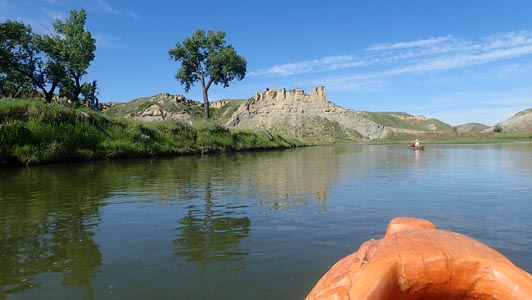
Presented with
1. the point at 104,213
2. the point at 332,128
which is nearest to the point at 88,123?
the point at 104,213

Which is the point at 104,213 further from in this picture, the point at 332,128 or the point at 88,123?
the point at 332,128

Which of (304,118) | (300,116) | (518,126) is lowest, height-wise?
(518,126)

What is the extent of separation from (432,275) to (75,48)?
4896cm

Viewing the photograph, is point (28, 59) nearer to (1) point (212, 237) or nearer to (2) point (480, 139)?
(1) point (212, 237)

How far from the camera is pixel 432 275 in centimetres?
279

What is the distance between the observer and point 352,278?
2934 mm

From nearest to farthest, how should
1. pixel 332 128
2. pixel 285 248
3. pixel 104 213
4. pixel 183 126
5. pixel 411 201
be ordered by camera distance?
1. pixel 285 248
2. pixel 104 213
3. pixel 411 201
4. pixel 183 126
5. pixel 332 128

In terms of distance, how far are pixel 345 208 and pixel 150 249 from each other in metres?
5.41

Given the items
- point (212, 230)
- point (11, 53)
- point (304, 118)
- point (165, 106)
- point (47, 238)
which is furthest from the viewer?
point (165, 106)

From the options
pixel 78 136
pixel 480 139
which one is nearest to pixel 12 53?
pixel 78 136

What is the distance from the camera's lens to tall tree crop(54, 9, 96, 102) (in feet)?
143

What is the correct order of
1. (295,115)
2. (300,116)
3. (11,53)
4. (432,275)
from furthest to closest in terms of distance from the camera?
(295,115)
(300,116)
(11,53)
(432,275)

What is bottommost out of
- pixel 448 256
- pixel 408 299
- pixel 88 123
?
pixel 408 299

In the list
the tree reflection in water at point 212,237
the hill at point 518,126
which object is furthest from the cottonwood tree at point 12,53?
the hill at point 518,126
